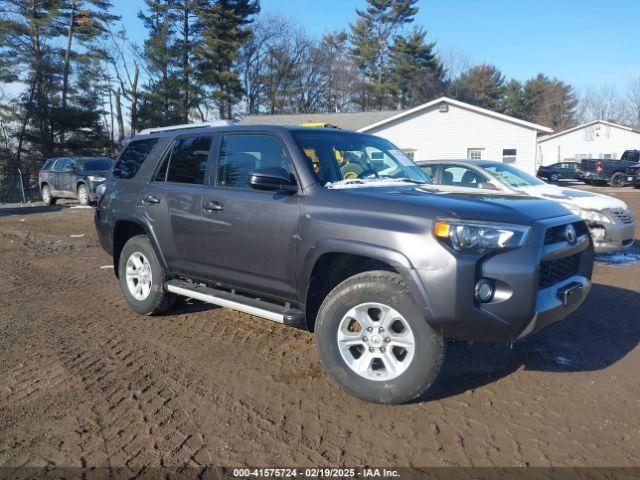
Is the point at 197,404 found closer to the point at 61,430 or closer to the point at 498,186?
the point at 61,430

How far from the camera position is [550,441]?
294 centimetres

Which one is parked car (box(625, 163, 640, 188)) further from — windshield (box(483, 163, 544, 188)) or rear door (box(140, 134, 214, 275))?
rear door (box(140, 134, 214, 275))

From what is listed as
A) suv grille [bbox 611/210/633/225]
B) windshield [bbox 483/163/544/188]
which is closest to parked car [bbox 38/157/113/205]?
windshield [bbox 483/163/544/188]

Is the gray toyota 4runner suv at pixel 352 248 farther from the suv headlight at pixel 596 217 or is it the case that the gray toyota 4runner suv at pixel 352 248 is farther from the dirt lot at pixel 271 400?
the suv headlight at pixel 596 217

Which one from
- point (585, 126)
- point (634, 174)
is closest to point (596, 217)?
point (634, 174)

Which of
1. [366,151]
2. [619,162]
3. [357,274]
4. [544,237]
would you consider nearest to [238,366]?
[357,274]

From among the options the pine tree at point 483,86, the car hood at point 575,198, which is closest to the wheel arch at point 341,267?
the car hood at point 575,198

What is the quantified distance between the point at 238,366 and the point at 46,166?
19.2 m

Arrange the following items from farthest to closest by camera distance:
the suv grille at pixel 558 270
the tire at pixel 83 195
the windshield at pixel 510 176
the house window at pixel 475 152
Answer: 1. the house window at pixel 475 152
2. the tire at pixel 83 195
3. the windshield at pixel 510 176
4. the suv grille at pixel 558 270

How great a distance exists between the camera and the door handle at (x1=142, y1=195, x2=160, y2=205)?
4.93 metres

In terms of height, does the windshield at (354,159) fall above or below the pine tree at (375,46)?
below

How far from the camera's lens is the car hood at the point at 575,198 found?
26.1 ft

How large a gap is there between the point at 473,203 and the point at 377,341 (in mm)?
1094

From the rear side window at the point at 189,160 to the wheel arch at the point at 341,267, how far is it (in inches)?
61.5
